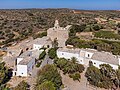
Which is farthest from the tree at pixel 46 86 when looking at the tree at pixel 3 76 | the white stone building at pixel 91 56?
the white stone building at pixel 91 56

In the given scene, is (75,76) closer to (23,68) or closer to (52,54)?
(52,54)

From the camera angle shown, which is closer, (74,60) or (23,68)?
(23,68)

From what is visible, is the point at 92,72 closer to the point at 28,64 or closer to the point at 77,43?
the point at 28,64

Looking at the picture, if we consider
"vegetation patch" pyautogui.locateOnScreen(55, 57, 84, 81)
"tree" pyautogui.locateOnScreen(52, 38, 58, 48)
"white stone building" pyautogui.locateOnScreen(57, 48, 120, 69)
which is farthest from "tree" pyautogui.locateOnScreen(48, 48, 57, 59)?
"tree" pyautogui.locateOnScreen(52, 38, 58, 48)

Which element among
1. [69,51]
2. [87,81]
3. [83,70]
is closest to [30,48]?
[69,51]

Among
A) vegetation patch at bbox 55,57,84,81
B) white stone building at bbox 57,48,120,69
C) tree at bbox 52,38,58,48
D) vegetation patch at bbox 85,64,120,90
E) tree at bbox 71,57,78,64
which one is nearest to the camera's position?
vegetation patch at bbox 85,64,120,90

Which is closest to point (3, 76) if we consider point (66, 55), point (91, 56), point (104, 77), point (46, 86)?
point (46, 86)

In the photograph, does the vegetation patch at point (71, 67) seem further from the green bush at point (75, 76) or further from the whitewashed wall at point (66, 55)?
the whitewashed wall at point (66, 55)

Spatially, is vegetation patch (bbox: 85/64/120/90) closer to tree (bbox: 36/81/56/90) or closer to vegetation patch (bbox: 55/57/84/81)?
vegetation patch (bbox: 55/57/84/81)
